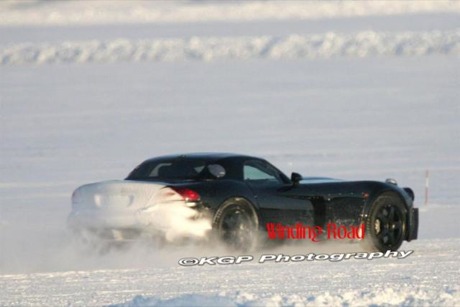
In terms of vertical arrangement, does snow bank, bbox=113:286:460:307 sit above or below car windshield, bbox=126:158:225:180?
below

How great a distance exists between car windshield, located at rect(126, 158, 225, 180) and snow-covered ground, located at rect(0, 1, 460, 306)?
2.75ft

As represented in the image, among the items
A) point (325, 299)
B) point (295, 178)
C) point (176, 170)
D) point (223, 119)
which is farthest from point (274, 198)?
point (223, 119)

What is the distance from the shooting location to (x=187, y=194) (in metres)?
12.0

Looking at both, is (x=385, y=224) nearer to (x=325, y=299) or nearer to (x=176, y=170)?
(x=176, y=170)

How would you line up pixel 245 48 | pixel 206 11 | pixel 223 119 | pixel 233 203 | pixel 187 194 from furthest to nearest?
pixel 206 11, pixel 245 48, pixel 223 119, pixel 233 203, pixel 187 194

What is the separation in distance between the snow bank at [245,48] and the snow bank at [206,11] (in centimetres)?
660

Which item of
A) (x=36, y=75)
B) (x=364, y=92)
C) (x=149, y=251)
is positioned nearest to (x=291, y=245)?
(x=149, y=251)

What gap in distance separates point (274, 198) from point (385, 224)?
1439 mm

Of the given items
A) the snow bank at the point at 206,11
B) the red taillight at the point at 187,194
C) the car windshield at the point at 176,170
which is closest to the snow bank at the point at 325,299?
the red taillight at the point at 187,194

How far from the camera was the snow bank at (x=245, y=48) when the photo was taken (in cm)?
5022

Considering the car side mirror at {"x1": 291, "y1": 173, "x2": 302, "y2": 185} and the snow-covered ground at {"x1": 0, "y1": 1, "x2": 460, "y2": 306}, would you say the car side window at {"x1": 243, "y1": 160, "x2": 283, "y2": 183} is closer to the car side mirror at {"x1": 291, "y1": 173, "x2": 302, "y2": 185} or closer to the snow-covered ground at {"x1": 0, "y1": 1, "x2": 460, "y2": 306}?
the car side mirror at {"x1": 291, "y1": 173, "x2": 302, "y2": 185}

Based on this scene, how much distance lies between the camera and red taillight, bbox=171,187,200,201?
39.3 feet

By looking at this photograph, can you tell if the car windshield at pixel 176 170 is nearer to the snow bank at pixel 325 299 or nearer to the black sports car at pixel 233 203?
the black sports car at pixel 233 203

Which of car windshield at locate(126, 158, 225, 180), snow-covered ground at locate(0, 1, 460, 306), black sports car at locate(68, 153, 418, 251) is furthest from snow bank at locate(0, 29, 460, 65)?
car windshield at locate(126, 158, 225, 180)
